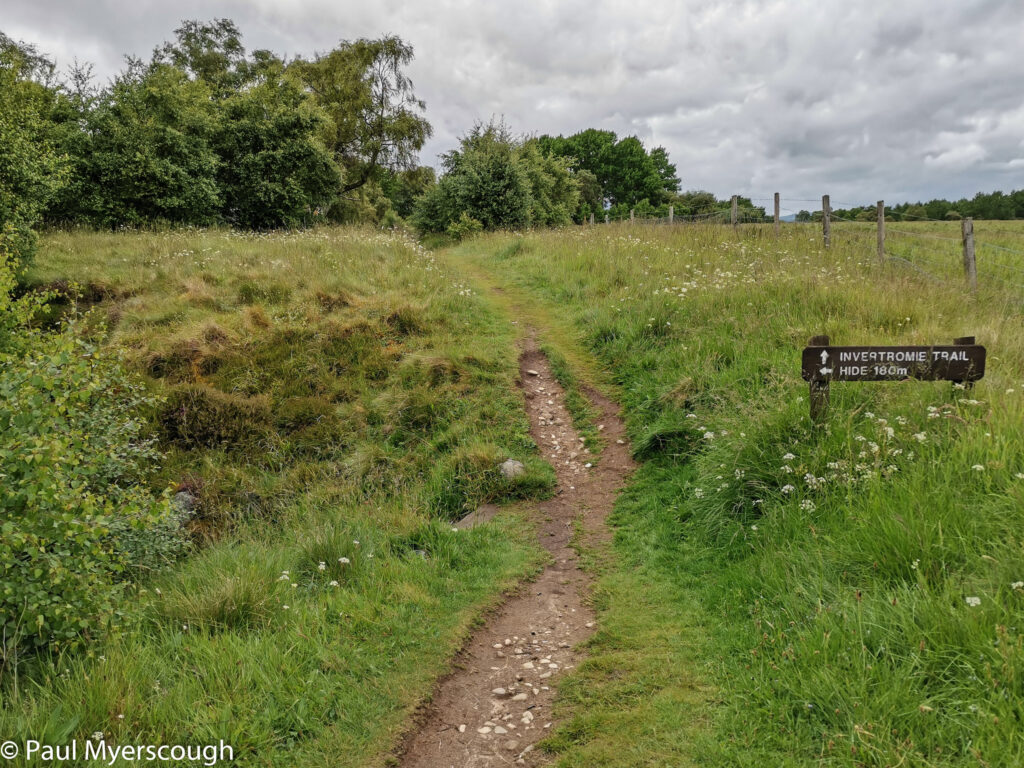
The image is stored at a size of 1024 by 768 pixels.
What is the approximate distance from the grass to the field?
Result: 3 centimetres

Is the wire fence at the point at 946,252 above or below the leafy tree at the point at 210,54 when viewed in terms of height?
below

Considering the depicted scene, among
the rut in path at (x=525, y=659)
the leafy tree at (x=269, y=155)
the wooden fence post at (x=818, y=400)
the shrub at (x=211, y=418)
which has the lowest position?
the rut in path at (x=525, y=659)

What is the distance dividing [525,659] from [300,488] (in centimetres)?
503

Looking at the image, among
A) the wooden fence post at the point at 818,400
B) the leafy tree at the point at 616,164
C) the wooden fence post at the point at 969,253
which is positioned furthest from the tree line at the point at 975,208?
the wooden fence post at the point at 818,400

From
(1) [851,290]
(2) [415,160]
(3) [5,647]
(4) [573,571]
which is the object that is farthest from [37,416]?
(2) [415,160]

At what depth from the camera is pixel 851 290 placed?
9.64 m

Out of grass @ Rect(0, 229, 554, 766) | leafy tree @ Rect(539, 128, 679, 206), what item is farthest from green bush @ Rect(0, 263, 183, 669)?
leafy tree @ Rect(539, 128, 679, 206)

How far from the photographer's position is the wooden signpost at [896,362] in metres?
5.34

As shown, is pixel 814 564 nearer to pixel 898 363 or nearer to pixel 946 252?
pixel 898 363

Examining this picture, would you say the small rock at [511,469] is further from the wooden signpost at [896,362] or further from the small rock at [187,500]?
the small rock at [187,500]

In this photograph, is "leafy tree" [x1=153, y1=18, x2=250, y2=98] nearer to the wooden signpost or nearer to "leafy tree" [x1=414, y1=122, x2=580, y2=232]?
"leafy tree" [x1=414, y1=122, x2=580, y2=232]

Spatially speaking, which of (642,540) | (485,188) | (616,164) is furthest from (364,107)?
(616,164)

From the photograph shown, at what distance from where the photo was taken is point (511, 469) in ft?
26.3

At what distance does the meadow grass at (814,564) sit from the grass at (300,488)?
1535 mm
